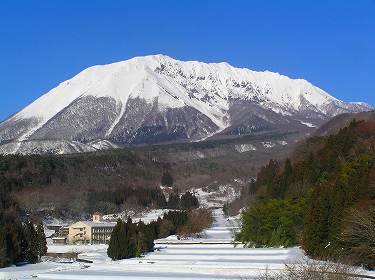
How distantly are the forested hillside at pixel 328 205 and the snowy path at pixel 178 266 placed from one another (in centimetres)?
228

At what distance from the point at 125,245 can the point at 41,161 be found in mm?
93516

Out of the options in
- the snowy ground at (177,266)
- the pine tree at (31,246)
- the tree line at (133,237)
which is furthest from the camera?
the pine tree at (31,246)

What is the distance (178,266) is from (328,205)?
9.67 m

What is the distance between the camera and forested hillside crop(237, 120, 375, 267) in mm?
36250

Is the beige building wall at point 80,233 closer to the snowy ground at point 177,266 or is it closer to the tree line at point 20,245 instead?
the snowy ground at point 177,266

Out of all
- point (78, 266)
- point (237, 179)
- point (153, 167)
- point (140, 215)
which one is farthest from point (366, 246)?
point (153, 167)

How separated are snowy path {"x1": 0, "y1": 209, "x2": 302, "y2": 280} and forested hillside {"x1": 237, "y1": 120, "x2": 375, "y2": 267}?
2.28 metres

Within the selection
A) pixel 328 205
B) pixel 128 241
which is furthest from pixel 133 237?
pixel 328 205

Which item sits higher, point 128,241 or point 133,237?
point 133,237

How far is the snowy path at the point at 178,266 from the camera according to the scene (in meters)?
40.1

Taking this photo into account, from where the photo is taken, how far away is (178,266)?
45250 mm

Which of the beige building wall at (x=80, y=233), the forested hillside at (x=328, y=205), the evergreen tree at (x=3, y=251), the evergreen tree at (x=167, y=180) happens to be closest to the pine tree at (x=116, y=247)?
the evergreen tree at (x=3, y=251)

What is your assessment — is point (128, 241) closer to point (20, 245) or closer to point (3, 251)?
point (20, 245)

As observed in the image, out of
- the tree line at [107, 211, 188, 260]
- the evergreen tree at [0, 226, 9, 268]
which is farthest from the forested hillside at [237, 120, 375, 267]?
the evergreen tree at [0, 226, 9, 268]
